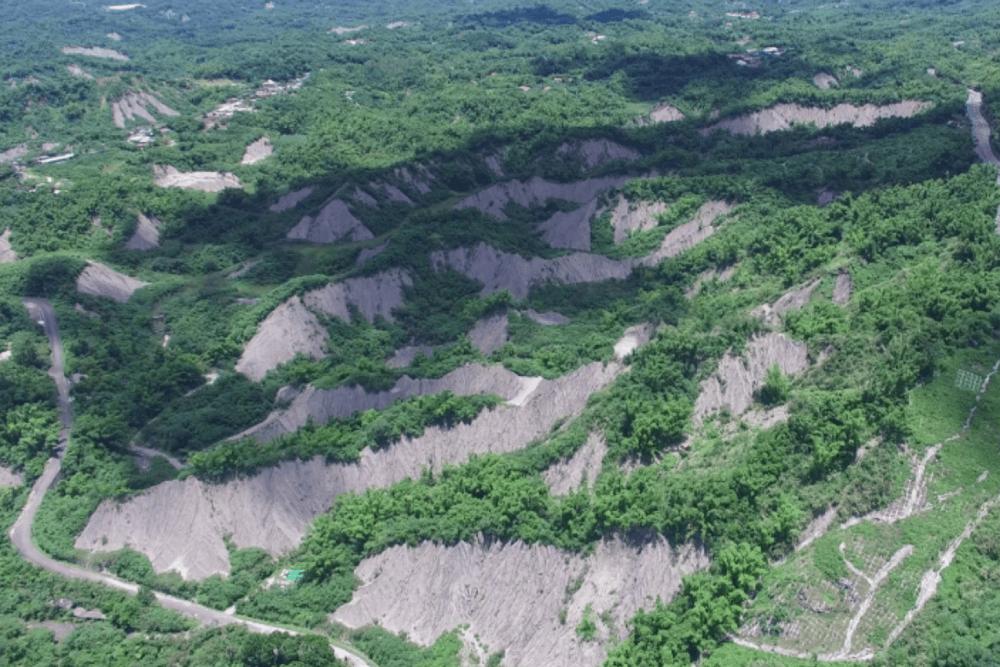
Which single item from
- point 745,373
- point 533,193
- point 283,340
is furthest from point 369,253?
point 745,373

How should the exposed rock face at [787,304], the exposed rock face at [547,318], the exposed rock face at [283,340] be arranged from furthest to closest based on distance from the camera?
the exposed rock face at [547,318] < the exposed rock face at [283,340] < the exposed rock face at [787,304]

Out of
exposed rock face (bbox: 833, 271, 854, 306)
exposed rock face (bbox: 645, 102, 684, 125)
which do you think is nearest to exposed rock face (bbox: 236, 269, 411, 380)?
exposed rock face (bbox: 833, 271, 854, 306)

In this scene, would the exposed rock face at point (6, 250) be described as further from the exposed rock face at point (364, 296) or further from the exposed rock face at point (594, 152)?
the exposed rock face at point (594, 152)

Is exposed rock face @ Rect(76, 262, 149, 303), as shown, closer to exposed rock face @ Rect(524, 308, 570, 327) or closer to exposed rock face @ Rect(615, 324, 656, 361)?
exposed rock face @ Rect(524, 308, 570, 327)

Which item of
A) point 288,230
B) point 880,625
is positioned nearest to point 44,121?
point 288,230

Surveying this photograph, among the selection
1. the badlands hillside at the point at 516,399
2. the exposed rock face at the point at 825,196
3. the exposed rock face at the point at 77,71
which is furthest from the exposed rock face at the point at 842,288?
the exposed rock face at the point at 77,71

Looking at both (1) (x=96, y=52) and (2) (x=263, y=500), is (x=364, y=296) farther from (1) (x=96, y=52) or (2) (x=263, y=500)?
(1) (x=96, y=52)
